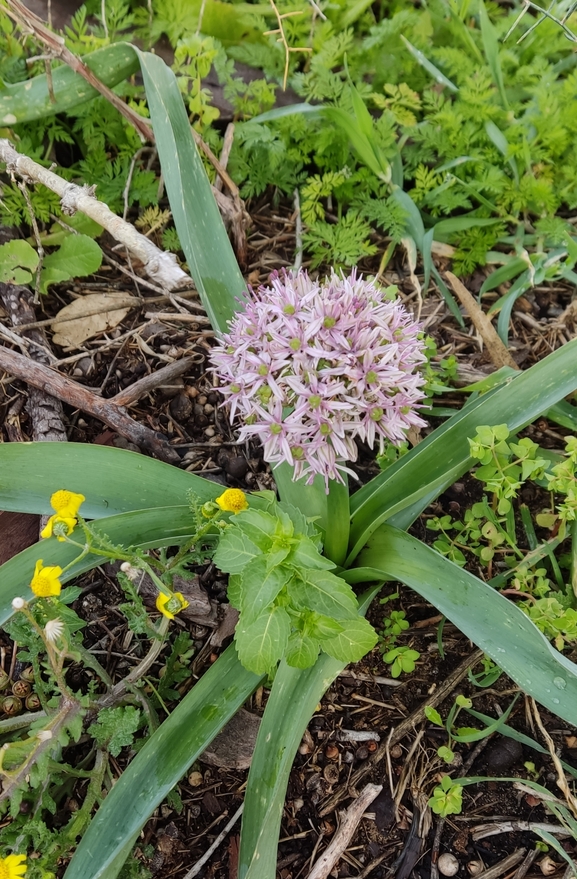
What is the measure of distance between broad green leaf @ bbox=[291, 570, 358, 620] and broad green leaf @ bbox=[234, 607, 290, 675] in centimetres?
7

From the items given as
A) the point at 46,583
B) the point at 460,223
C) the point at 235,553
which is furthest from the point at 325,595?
the point at 460,223

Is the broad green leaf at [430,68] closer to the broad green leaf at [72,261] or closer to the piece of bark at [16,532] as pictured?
the broad green leaf at [72,261]

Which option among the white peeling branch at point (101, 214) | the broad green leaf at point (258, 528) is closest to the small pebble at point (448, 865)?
the broad green leaf at point (258, 528)

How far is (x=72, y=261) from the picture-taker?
6.62 feet

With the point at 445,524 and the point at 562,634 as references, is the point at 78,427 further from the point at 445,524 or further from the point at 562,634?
the point at 562,634

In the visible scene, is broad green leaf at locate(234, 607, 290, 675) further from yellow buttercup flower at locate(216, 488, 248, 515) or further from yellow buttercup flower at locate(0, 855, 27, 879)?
yellow buttercup flower at locate(0, 855, 27, 879)

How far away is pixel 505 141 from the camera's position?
2.18m

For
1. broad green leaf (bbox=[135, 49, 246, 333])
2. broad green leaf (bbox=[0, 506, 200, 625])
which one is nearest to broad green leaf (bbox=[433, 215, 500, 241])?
broad green leaf (bbox=[135, 49, 246, 333])

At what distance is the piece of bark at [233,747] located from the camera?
1.61 m

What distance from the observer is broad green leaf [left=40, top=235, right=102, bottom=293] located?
6.55 feet

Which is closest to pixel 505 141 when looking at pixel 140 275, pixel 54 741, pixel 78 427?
pixel 140 275

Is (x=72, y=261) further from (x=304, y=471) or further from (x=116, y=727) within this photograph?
(x=116, y=727)

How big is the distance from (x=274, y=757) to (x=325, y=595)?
421 mm

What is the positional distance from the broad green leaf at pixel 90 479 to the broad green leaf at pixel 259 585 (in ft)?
1.09
